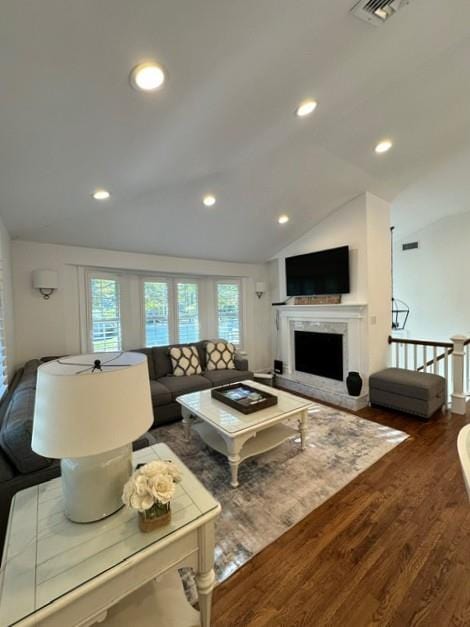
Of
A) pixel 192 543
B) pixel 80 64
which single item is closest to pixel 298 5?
pixel 80 64

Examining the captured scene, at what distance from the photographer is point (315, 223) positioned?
4457 mm

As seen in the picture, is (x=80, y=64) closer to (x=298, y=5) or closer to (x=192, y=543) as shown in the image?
(x=298, y=5)

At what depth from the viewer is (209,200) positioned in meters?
3.35

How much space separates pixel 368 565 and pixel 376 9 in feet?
10.3

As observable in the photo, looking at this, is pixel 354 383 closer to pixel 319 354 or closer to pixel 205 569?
pixel 319 354

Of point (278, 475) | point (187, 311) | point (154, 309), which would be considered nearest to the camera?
point (278, 475)

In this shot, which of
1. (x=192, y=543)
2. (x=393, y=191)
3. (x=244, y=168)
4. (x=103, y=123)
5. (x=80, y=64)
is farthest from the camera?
(x=393, y=191)

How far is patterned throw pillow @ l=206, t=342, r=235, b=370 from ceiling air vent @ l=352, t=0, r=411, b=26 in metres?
3.83

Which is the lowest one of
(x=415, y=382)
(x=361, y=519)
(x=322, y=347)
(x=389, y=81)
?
(x=361, y=519)

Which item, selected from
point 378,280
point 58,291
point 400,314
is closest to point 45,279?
point 58,291

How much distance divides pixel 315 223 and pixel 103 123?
3535 mm

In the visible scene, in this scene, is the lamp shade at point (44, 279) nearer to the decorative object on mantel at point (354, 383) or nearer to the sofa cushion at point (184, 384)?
the sofa cushion at point (184, 384)

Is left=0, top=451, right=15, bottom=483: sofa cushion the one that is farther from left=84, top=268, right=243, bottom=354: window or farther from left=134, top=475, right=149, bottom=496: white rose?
left=84, top=268, right=243, bottom=354: window

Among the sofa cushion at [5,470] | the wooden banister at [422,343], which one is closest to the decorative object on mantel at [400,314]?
the wooden banister at [422,343]
